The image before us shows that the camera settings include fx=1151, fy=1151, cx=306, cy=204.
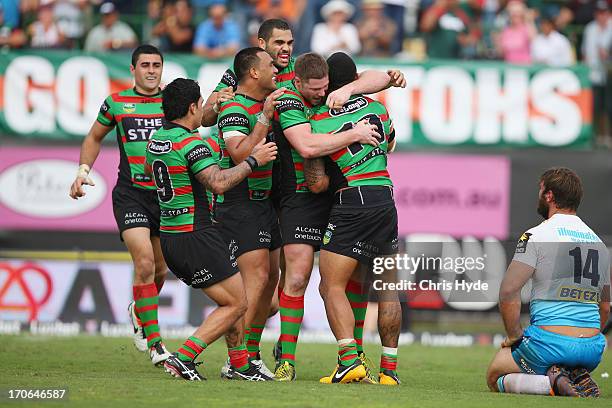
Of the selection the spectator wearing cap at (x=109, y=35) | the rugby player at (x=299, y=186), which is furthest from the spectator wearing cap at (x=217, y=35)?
the rugby player at (x=299, y=186)

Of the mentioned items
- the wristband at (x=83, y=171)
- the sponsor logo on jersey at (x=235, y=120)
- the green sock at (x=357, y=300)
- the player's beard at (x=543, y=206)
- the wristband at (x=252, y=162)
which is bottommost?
the green sock at (x=357, y=300)

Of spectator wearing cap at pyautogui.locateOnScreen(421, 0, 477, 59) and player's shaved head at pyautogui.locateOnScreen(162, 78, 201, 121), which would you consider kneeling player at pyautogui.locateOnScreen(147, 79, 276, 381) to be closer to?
player's shaved head at pyautogui.locateOnScreen(162, 78, 201, 121)

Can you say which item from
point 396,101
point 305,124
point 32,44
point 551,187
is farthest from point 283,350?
point 32,44

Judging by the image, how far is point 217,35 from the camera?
57.7ft

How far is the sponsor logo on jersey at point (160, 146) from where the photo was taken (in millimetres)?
9352

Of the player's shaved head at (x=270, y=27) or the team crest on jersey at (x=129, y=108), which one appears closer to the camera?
the player's shaved head at (x=270, y=27)

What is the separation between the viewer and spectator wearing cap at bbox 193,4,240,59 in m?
17.4

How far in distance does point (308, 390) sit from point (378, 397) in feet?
2.03

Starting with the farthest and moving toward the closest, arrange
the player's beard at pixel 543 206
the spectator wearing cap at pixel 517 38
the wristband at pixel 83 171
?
the spectator wearing cap at pixel 517 38, the wristband at pixel 83 171, the player's beard at pixel 543 206

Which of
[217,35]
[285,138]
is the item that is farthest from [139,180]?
[217,35]

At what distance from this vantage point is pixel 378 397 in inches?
330

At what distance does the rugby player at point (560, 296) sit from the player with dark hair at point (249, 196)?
229 cm

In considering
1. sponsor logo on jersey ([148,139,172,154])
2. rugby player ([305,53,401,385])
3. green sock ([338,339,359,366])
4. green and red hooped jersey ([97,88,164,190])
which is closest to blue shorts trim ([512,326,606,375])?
rugby player ([305,53,401,385])

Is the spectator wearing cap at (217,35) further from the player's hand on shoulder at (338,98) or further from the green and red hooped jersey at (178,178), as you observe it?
the green and red hooped jersey at (178,178)
